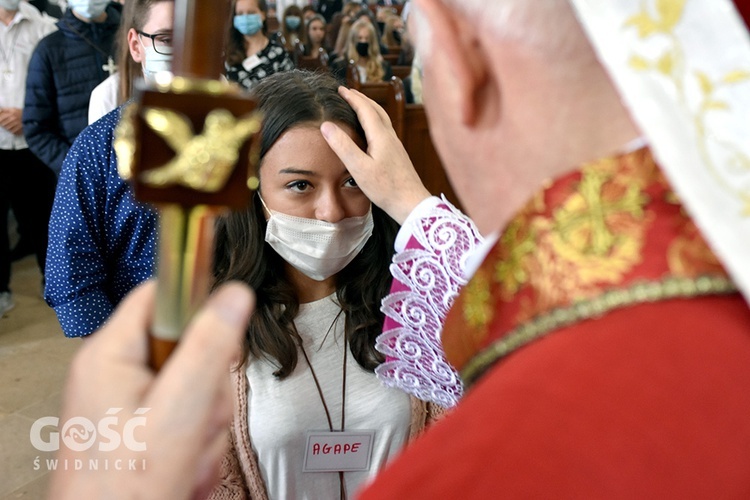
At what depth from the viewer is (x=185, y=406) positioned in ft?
1.63

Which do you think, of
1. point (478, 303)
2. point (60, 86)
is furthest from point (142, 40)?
point (478, 303)

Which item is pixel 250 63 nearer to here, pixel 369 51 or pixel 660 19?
pixel 369 51

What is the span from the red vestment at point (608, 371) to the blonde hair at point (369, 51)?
17.7 feet

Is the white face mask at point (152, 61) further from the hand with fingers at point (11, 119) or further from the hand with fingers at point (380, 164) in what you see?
the hand with fingers at point (11, 119)

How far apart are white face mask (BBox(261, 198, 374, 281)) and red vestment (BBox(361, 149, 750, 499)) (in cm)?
98

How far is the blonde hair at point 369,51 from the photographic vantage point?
238 inches

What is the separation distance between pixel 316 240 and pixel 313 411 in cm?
38

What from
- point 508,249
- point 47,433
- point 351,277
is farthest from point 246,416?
point 47,433

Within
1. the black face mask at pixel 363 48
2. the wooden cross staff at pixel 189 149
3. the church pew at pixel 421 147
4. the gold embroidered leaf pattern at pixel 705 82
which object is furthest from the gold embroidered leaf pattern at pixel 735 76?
the black face mask at pixel 363 48

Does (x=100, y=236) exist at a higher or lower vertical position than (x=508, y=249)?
lower

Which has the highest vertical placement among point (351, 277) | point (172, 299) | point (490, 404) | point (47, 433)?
point (172, 299)

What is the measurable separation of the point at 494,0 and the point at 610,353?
32 centimetres

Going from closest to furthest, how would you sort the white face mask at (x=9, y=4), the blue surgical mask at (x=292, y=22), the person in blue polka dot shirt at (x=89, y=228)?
the person in blue polka dot shirt at (x=89, y=228) < the white face mask at (x=9, y=4) < the blue surgical mask at (x=292, y=22)

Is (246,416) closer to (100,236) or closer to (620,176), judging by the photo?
(100,236)
